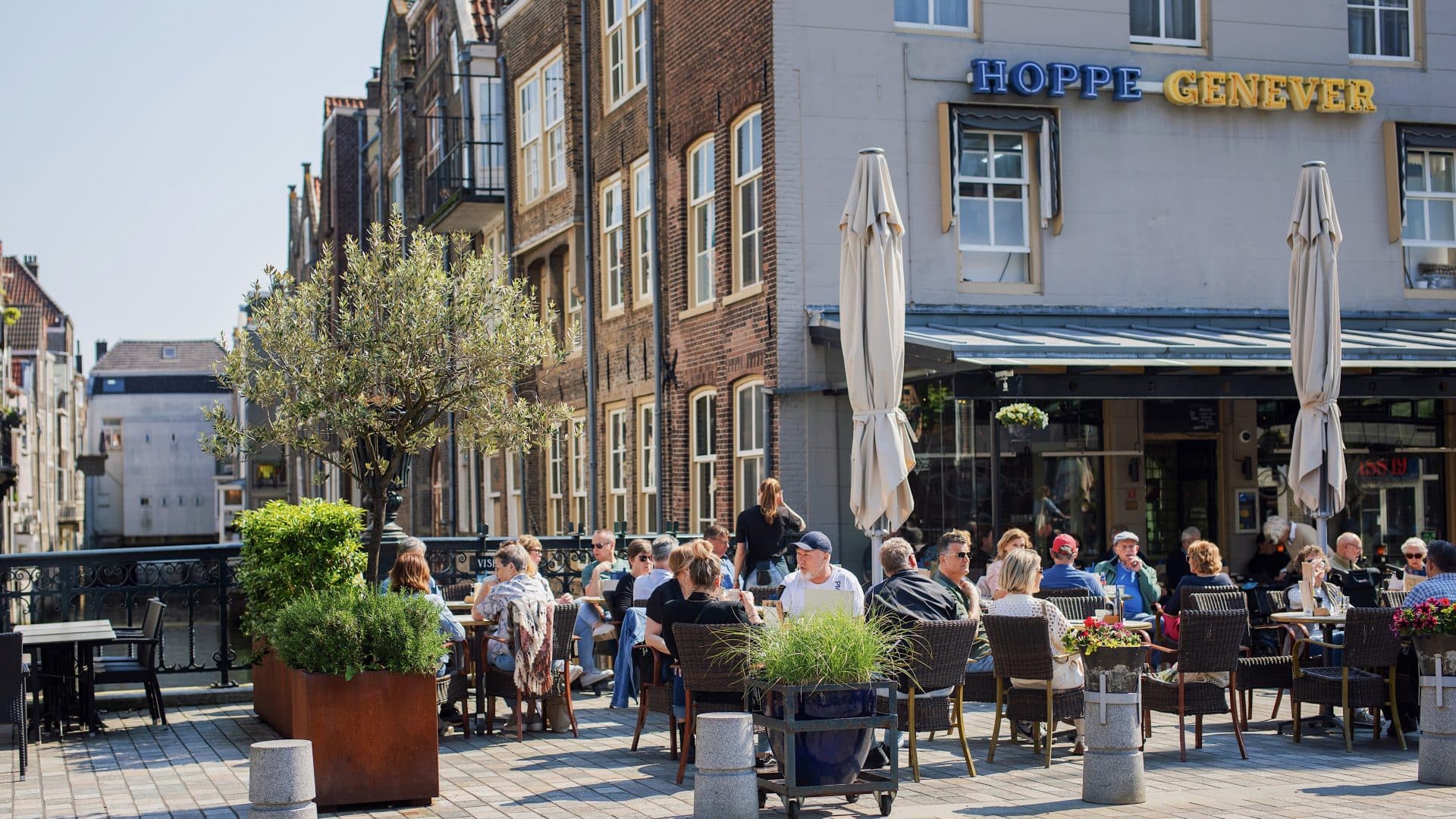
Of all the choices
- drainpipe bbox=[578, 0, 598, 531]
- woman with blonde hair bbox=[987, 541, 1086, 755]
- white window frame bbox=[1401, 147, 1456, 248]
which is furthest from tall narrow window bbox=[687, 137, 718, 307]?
woman with blonde hair bbox=[987, 541, 1086, 755]

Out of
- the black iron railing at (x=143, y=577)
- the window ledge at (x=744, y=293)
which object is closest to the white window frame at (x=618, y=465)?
the window ledge at (x=744, y=293)

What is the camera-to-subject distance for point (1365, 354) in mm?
16109

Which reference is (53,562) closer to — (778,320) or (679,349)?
(778,320)

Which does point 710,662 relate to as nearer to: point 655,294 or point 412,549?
point 412,549

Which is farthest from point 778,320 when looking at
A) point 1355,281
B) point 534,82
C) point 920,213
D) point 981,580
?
point 534,82

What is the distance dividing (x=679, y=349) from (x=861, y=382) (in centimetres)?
865

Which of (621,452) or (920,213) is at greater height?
(920,213)

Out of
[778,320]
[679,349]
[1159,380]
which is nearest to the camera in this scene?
[1159,380]

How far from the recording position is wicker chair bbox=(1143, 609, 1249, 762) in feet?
31.7

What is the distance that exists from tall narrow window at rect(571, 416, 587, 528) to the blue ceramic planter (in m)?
16.4

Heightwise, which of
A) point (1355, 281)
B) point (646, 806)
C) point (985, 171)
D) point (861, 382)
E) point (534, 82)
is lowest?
point (646, 806)

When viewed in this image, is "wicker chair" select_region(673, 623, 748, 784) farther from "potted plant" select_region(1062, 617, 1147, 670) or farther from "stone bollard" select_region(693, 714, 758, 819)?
"potted plant" select_region(1062, 617, 1147, 670)

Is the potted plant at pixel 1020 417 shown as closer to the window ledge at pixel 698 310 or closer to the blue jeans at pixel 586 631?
the window ledge at pixel 698 310

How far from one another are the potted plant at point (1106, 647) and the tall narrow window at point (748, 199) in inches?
A: 368
